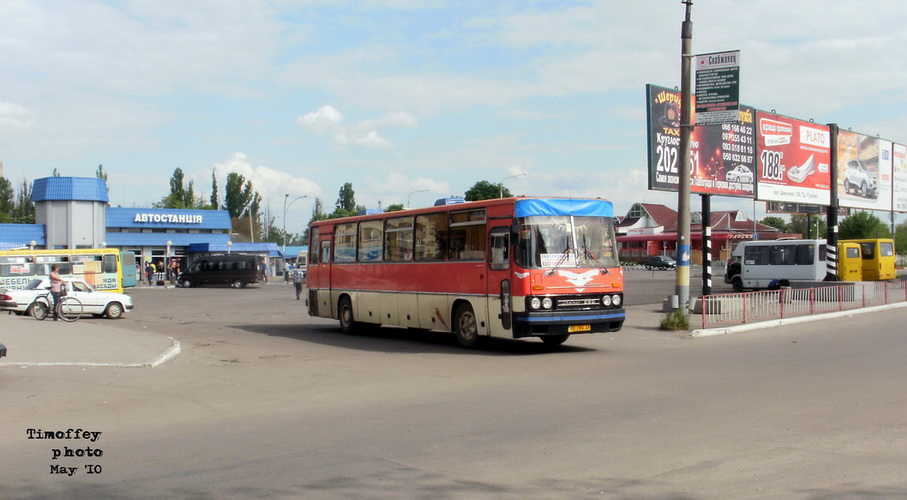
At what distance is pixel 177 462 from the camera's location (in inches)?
285

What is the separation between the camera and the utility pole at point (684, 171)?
2103 centimetres

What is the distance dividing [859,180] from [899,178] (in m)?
5.96

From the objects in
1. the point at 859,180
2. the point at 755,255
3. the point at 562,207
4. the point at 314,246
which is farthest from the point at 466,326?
the point at 859,180

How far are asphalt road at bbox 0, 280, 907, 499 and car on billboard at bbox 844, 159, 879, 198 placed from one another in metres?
24.8

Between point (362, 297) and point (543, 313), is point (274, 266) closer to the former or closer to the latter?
point (362, 297)

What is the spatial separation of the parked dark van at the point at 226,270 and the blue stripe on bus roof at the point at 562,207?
4472 cm

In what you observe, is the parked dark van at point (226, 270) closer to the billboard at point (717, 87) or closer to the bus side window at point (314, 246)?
the bus side window at point (314, 246)

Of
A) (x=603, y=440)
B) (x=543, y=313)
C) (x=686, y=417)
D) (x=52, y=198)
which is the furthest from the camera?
(x=52, y=198)

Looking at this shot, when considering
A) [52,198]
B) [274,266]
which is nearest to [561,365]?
[52,198]

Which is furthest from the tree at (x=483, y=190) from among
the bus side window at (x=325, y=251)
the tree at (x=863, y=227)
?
the bus side window at (x=325, y=251)

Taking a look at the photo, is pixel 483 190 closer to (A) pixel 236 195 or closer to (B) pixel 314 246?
(A) pixel 236 195

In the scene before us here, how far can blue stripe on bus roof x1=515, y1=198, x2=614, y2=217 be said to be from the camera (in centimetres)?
1525

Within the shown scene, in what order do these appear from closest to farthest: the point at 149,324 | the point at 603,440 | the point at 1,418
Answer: the point at 603,440
the point at 1,418
the point at 149,324

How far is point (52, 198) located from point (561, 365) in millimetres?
61007
